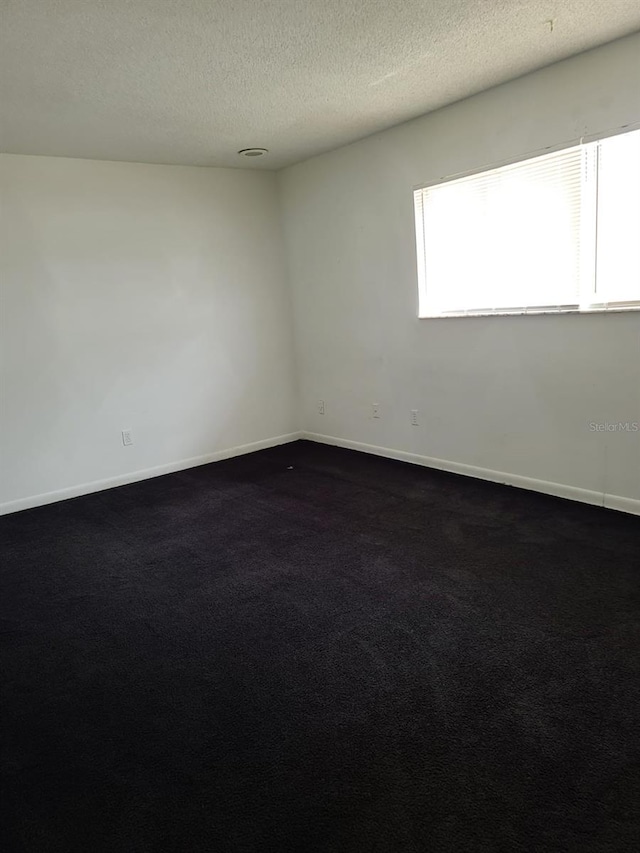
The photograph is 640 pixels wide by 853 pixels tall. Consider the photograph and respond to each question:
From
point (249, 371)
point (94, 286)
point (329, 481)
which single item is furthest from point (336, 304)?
point (94, 286)

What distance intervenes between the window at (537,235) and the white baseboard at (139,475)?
2.06m

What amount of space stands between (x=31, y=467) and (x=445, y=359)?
10.3 feet

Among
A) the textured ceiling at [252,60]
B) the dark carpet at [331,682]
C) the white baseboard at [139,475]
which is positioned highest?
the textured ceiling at [252,60]

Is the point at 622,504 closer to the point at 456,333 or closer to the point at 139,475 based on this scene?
the point at 456,333

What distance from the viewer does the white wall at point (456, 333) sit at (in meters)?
3.23

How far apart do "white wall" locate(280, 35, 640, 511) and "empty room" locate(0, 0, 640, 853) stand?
23 mm

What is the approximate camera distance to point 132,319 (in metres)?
4.63

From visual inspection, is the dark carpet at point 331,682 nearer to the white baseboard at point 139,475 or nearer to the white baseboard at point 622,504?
the white baseboard at point 622,504

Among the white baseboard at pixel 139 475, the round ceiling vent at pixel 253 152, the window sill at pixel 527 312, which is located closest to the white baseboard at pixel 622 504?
the window sill at pixel 527 312

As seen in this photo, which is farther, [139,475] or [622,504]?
[139,475]

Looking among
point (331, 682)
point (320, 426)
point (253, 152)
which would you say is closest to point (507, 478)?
point (320, 426)

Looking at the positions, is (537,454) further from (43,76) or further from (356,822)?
(43,76)

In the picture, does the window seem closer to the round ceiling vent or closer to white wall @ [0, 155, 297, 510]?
the round ceiling vent

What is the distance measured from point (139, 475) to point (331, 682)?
3.14 m
